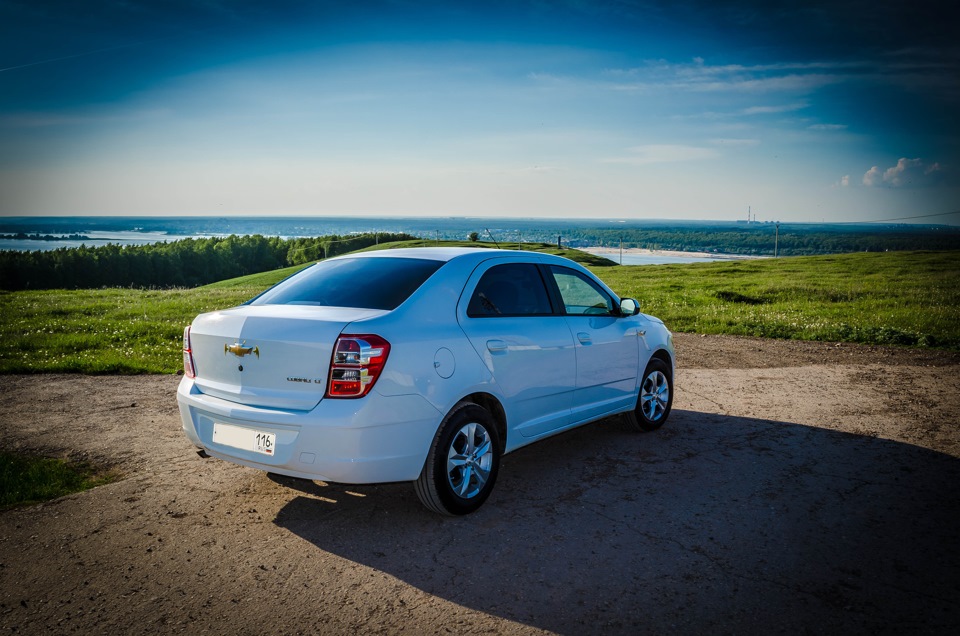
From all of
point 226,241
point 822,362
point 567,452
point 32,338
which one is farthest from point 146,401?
point 226,241

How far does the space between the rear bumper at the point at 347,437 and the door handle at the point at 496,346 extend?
2.20ft

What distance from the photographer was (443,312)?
4289 millimetres

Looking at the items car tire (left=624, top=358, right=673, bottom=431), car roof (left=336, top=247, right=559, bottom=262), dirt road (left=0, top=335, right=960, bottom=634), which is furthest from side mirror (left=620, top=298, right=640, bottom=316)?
car roof (left=336, top=247, right=559, bottom=262)

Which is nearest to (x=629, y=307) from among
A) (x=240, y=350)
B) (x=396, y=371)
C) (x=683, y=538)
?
(x=683, y=538)

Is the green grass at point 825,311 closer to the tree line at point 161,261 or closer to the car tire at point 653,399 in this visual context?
the car tire at point 653,399

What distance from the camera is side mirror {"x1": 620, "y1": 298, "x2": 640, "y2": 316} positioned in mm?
5992

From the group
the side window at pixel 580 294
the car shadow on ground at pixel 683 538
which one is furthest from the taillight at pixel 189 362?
the side window at pixel 580 294

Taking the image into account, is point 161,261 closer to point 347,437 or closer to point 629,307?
point 629,307

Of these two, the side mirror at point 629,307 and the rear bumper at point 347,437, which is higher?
the side mirror at point 629,307

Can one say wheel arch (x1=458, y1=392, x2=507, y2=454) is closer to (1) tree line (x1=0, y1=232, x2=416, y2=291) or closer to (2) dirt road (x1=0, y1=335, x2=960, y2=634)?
(2) dirt road (x1=0, y1=335, x2=960, y2=634)

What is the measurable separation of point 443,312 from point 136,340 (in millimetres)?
9754

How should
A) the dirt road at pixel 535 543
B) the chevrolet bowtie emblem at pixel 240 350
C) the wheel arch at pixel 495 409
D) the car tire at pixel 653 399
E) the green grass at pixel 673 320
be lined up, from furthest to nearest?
1. the green grass at pixel 673 320
2. the car tire at pixel 653 399
3. the wheel arch at pixel 495 409
4. the chevrolet bowtie emblem at pixel 240 350
5. the dirt road at pixel 535 543

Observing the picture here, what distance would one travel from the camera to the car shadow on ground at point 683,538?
3.19 m

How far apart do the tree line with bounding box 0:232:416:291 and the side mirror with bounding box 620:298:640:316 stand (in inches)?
2793
